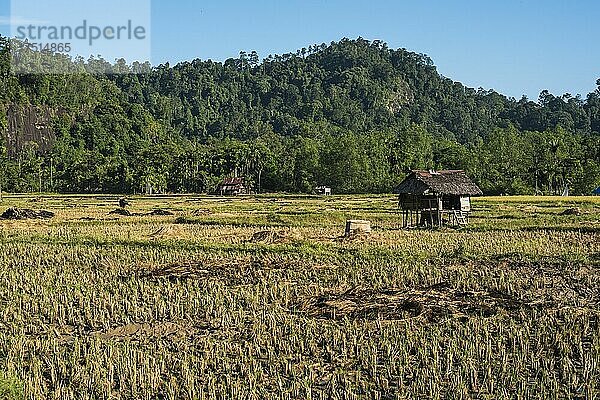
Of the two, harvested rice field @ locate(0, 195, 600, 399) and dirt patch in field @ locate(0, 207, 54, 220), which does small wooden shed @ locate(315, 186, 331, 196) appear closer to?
dirt patch in field @ locate(0, 207, 54, 220)

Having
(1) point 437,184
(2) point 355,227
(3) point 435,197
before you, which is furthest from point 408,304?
(1) point 437,184

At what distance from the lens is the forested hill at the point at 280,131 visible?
78062mm

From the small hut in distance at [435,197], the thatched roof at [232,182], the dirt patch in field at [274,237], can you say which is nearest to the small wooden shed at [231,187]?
the thatched roof at [232,182]

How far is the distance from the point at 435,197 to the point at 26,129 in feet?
290

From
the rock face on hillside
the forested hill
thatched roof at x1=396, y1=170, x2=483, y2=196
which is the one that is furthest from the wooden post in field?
the rock face on hillside

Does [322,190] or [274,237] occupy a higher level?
[322,190]

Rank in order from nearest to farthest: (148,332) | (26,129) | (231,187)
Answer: (148,332)
(231,187)
(26,129)

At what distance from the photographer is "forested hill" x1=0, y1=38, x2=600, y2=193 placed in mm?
78062

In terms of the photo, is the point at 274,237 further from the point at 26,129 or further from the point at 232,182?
the point at 26,129

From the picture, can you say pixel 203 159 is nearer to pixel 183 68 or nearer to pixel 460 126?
pixel 460 126

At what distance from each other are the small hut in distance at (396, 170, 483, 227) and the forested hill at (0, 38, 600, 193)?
41.3 meters

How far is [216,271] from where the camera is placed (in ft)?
51.9

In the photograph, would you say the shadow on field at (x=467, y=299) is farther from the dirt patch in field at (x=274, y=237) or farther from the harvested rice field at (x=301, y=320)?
the dirt patch in field at (x=274, y=237)

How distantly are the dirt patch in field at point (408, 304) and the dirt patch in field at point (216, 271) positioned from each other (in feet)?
9.16
